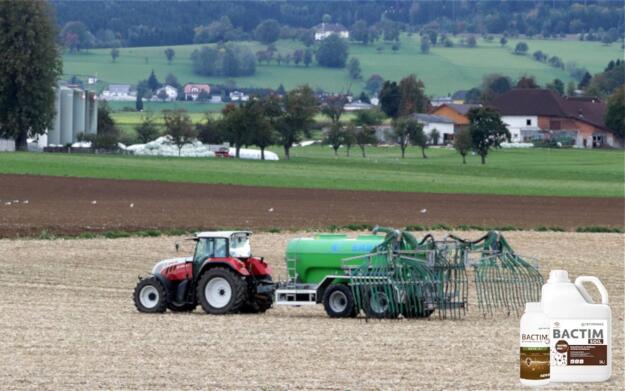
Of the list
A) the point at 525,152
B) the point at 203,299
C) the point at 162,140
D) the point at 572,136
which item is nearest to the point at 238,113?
the point at 162,140

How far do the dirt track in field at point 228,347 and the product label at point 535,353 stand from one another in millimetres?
2261

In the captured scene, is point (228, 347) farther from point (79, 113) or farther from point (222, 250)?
point (79, 113)

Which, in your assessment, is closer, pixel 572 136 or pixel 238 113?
pixel 238 113

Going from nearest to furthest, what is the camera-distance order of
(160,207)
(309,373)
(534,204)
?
(309,373) → (160,207) → (534,204)

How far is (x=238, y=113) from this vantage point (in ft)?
371

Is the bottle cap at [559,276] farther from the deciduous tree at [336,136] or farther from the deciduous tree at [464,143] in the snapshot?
the deciduous tree at [336,136]

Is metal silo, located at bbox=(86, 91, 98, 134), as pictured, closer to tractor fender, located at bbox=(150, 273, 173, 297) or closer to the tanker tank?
tractor fender, located at bbox=(150, 273, 173, 297)

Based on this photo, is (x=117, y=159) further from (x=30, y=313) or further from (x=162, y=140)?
(x=30, y=313)

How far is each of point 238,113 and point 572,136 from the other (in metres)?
51.7

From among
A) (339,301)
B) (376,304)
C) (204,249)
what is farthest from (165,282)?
(376,304)

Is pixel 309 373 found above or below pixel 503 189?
above

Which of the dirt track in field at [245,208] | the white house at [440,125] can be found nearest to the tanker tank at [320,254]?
the dirt track in field at [245,208]

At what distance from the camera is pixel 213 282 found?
23.9 m

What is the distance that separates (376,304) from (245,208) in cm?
3166
